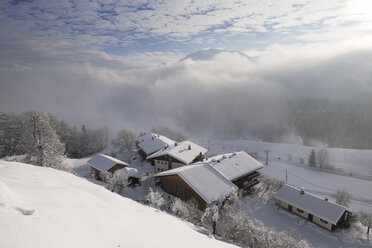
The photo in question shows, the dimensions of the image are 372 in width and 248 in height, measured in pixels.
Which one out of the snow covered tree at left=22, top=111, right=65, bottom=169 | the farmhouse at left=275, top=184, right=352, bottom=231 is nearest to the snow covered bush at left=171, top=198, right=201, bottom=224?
the snow covered tree at left=22, top=111, right=65, bottom=169

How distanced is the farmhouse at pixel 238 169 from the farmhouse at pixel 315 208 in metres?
6.16

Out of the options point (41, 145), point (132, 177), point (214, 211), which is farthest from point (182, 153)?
point (214, 211)

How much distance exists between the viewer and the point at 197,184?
93.2 ft

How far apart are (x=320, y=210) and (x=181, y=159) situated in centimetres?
2516

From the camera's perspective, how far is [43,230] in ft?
19.3

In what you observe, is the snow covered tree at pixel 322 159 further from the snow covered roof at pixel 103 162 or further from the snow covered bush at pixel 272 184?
the snow covered roof at pixel 103 162

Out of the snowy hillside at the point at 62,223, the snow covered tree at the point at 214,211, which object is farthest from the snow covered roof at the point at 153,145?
the snowy hillside at the point at 62,223

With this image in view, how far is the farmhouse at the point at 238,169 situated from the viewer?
36.2 metres

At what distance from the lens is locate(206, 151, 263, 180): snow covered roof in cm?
3609

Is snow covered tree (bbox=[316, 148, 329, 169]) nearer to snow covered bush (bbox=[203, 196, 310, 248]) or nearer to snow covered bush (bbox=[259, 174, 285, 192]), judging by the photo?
snow covered bush (bbox=[259, 174, 285, 192])

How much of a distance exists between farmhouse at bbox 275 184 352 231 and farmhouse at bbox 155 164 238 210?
11638 millimetres

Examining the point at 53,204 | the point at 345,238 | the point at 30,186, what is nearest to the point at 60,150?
the point at 30,186

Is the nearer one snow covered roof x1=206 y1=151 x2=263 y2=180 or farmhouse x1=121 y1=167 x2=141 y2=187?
snow covered roof x1=206 y1=151 x2=263 y2=180

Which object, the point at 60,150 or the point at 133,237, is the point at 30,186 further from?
the point at 60,150
